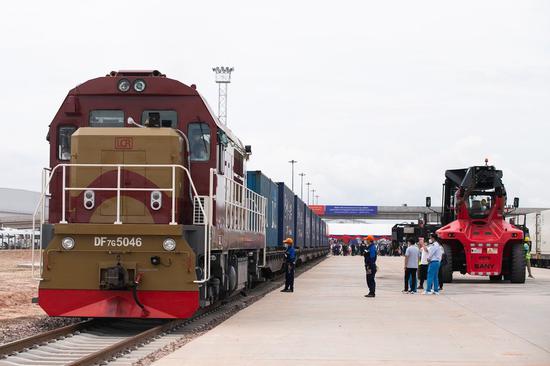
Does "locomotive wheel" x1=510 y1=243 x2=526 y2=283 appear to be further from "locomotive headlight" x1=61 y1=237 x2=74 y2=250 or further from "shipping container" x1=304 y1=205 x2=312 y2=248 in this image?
"shipping container" x1=304 y1=205 x2=312 y2=248

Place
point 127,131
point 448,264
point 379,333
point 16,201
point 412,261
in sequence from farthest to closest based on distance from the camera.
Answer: point 16,201 → point 448,264 → point 412,261 → point 127,131 → point 379,333

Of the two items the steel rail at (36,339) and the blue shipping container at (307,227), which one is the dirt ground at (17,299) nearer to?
the steel rail at (36,339)

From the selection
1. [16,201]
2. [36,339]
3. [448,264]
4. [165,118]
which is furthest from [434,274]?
[16,201]

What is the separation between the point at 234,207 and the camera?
49.1ft

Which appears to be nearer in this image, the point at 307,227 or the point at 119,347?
the point at 119,347

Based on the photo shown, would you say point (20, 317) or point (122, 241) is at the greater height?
point (122, 241)

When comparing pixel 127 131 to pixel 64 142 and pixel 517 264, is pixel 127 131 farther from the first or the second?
pixel 517 264

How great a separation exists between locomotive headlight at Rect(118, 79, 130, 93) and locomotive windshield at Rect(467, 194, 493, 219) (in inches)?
578

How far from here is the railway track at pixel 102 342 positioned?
9.50 metres

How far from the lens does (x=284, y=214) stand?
29.4m

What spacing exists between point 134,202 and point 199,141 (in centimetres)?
154

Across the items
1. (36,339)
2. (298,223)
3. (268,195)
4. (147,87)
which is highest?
(147,87)

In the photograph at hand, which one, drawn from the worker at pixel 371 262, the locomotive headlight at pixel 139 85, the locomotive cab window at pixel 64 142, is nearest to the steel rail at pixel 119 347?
the locomotive cab window at pixel 64 142

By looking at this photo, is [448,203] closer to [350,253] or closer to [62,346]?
[62,346]
